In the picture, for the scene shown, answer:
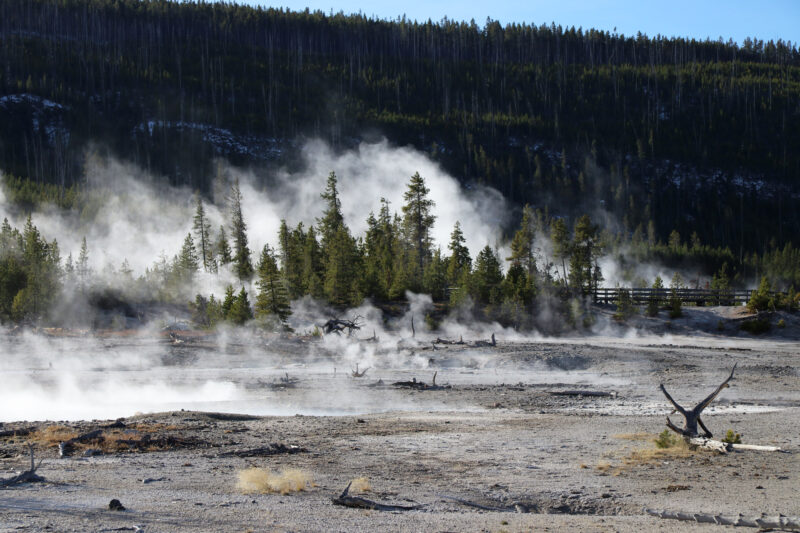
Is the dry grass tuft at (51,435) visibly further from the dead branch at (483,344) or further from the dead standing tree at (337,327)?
the dead standing tree at (337,327)

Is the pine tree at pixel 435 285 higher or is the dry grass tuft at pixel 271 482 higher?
the pine tree at pixel 435 285

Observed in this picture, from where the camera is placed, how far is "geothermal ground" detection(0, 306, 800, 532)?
10094 millimetres

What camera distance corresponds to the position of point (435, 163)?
485 feet

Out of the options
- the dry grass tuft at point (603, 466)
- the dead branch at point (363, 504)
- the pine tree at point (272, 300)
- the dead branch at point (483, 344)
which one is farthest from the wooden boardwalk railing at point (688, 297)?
the dead branch at point (363, 504)

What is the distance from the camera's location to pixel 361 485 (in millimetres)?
11695

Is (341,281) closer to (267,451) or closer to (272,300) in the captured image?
(272,300)

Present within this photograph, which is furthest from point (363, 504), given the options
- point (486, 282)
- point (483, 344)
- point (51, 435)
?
point (486, 282)

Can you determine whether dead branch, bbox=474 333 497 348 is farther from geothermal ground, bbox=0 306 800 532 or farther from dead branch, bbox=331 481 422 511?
dead branch, bbox=331 481 422 511

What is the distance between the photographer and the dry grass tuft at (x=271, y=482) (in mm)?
11406

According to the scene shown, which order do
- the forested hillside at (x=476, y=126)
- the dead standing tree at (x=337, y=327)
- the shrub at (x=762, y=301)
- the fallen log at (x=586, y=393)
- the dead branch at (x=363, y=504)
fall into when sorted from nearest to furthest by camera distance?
the dead branch at (x=363, y=504) < the fallen log at (x=586, y=393) < the dead standing tree at (x=337, y=327) < the shrub at (x=762, y=301) < the forested hillside at (x=476, y=126)

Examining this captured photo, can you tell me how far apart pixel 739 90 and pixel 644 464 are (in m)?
194

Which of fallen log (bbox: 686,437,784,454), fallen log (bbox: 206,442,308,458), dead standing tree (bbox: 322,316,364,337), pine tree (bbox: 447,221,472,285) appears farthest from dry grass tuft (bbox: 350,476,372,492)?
pine tree (bbox: 447,221,472,285)

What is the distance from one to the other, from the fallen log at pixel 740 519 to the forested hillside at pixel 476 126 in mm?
119021

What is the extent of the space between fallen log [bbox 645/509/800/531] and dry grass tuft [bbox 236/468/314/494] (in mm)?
5116
